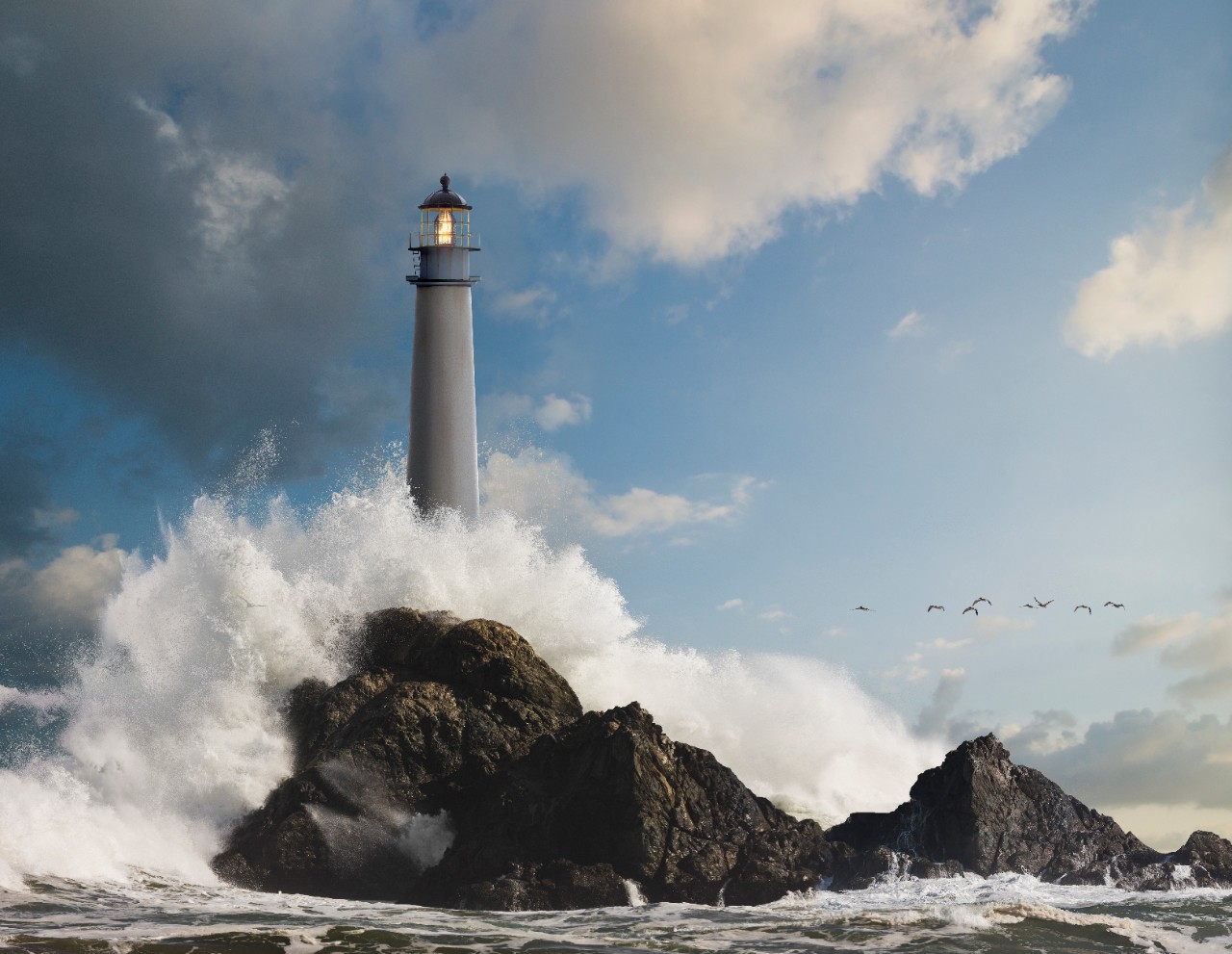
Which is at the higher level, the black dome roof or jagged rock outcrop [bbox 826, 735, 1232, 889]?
the black dome roof

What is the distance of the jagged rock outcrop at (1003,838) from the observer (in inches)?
700

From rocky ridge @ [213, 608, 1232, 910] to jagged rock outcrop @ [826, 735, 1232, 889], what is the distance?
32mm

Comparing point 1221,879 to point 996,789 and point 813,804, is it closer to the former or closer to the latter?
point 996,789

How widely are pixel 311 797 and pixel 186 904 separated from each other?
330 cm

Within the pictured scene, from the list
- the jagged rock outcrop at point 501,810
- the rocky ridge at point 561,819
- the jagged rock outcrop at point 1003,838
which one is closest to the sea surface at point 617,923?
the jagged rock outcrop at point 501,810

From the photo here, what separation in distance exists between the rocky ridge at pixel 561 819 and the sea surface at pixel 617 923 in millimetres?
911

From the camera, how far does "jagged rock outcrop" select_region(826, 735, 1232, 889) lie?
17781 millimetres

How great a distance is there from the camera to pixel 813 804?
24484 millimetres

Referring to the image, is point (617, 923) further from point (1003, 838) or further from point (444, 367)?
point (444, 367)

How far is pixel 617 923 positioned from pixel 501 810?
344 centimetres

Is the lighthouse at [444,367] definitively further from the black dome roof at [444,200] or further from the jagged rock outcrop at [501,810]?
A: the jagged rock outcrop at [501,810]

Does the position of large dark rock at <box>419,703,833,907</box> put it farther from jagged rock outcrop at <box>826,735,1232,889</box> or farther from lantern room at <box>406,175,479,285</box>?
lantern room at <box>406,175,479,285</box>

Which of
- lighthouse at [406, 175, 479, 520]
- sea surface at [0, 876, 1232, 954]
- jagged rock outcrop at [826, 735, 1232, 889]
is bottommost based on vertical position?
sea surface at [0, 876, 1232, 954]

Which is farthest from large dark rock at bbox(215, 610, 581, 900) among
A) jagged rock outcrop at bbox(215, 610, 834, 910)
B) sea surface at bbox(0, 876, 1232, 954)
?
sea surface at bbox(0, 876, 1232, 954)
